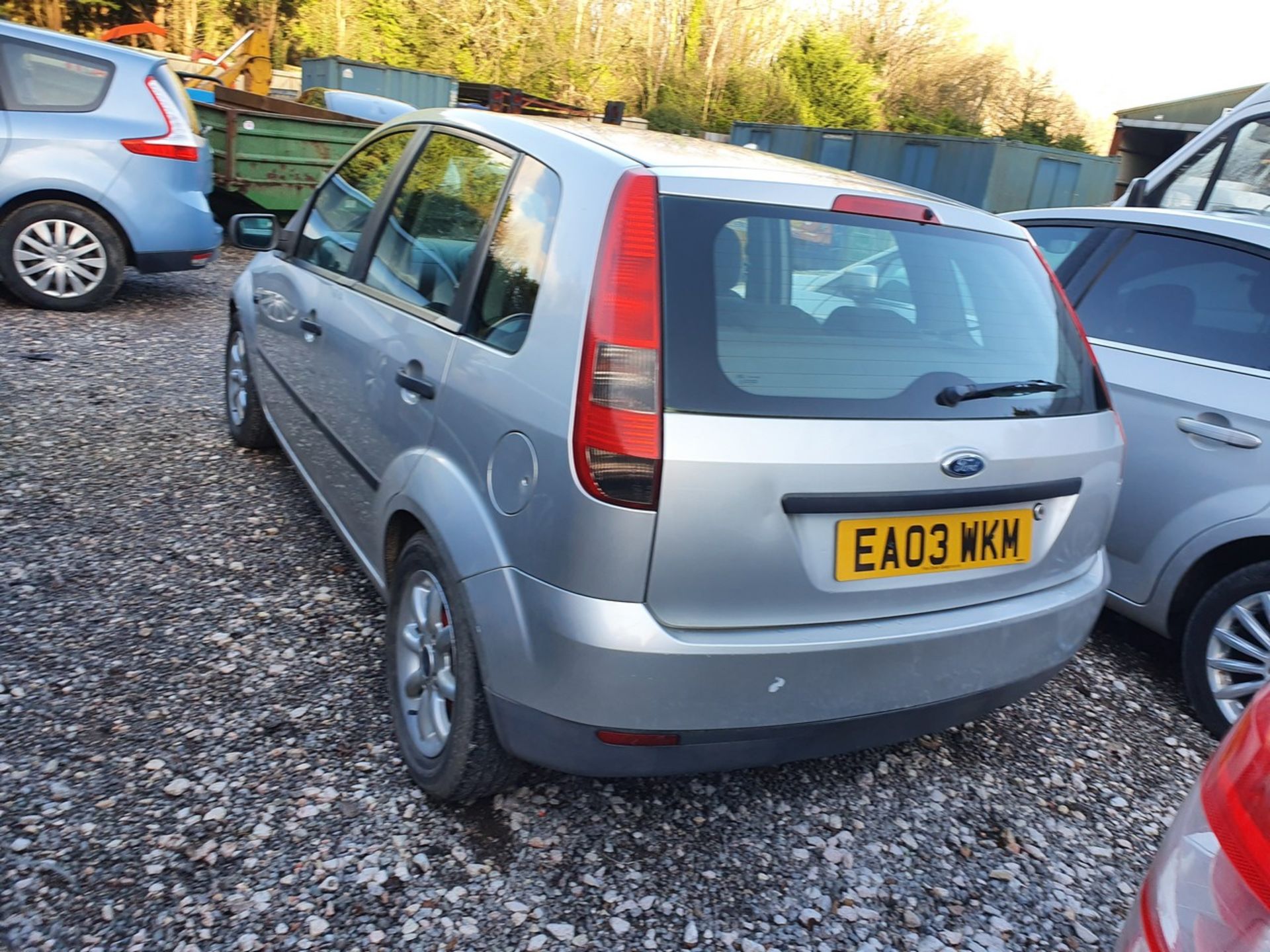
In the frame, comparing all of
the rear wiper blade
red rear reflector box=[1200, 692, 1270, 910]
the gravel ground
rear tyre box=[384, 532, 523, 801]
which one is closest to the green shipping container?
the gravel ground

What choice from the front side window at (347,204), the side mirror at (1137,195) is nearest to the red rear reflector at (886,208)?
the front side window at (347,204)

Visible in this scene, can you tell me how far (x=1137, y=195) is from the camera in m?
6.27

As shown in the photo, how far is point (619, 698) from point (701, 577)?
30 cm

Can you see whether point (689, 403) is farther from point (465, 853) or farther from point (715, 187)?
point (465, 853)

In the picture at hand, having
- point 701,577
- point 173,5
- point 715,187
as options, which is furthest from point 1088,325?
point 173,5

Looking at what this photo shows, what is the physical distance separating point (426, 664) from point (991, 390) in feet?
5.10

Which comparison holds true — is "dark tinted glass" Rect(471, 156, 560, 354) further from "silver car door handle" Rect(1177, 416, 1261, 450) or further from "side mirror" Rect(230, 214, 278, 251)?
"silver car door handle" Rect(1177, 416, 1261, 450)

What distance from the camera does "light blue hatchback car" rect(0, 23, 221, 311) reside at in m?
6.47

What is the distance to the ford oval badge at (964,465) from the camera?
7.04 feet

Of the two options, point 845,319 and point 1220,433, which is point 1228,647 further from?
point 845,319

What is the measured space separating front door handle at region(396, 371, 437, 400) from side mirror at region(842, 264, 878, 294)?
1033 millimetres

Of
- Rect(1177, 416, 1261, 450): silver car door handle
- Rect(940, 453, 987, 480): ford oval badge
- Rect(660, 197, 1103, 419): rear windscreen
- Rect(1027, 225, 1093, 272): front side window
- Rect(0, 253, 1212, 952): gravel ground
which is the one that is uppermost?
Rect(1027, 225, 1093, 272): front side window

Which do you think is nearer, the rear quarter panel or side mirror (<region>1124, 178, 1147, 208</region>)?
the rear quarter panel

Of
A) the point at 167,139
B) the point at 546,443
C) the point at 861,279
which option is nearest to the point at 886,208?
the point at 861,279
